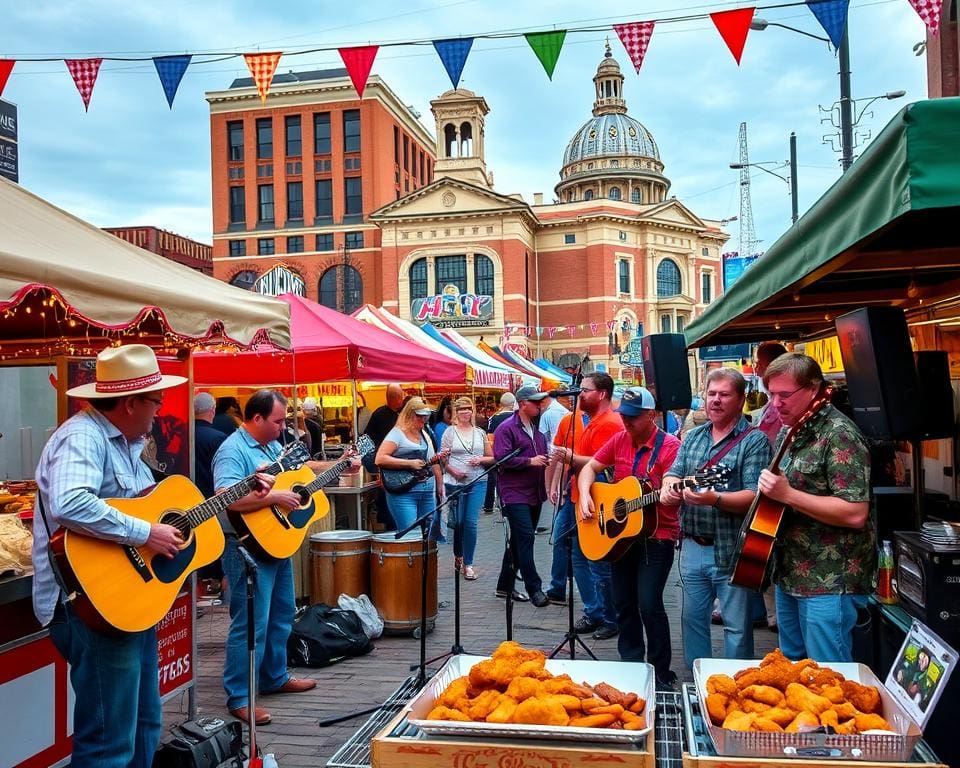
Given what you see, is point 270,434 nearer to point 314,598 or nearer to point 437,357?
point 314,598

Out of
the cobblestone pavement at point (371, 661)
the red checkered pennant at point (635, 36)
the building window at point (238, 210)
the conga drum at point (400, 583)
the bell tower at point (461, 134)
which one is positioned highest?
the bell tower at point (461, 134)

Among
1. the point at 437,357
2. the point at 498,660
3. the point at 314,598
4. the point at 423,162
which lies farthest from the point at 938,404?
the point at 423,162

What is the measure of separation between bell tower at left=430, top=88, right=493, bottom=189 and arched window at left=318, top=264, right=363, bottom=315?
10290 millimetres

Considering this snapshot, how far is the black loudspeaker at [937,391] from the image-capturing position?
4.66 m

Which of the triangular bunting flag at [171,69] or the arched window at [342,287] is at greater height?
the arched window at [342,287]

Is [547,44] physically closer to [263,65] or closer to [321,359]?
[263,65]

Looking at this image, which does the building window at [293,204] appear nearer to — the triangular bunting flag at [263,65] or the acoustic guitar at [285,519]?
the triangular bunting flag at [263,65]

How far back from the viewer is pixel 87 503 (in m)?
3.24

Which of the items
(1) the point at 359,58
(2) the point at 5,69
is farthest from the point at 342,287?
(2) the point at 5,69

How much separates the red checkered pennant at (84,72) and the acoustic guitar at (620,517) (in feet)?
23.6

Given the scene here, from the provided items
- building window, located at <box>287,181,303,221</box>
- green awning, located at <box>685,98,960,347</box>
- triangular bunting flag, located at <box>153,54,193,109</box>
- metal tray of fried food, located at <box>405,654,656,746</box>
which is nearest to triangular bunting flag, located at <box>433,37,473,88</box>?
triangular bunting flag, located at <box>153,54,193,109</box>

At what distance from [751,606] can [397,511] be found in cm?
417

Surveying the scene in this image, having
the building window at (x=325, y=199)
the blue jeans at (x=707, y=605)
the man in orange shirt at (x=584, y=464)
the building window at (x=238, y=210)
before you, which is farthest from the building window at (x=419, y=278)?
the blue jeans at (x=707, y=605)

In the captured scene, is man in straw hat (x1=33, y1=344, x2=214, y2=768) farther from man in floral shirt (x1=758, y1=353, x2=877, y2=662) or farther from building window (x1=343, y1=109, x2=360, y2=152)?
building window (x1=343, y1=109, x2=360, y2=152)
